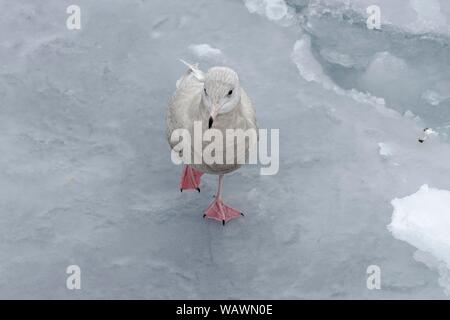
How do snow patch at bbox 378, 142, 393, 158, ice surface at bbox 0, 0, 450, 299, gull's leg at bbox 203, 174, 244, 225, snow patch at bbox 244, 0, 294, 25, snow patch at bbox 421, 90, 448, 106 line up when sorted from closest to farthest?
ice surface at bbox 0, 0, 450, 299 → gull's leg at bbox 203, 174, 244, 225 → snow patch at bbox 378, 142, 393, 158 → snow patch at bbox 421, 90, 448, 106 → snow patch at bbox 244, 0, 294, 25

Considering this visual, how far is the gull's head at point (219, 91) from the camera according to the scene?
446 cm

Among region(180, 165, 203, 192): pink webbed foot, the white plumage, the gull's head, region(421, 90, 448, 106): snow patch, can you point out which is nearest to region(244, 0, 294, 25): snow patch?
region(421, 90, 448, 106): snow patch

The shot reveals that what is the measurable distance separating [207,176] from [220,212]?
0.58 meters

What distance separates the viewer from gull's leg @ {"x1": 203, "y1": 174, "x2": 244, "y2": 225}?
540cm

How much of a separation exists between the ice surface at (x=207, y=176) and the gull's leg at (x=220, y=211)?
0.09 meters

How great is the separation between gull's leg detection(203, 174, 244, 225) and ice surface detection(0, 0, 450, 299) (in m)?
0.09

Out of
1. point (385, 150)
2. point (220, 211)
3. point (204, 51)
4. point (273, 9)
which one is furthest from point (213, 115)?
point (273, 9)

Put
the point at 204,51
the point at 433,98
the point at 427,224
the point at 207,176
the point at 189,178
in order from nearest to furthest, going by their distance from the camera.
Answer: the point at 427,224
the point at 189,178
the point at 207,176
the point at 433,98
the point at 204,51

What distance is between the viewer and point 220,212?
5402 millimetres

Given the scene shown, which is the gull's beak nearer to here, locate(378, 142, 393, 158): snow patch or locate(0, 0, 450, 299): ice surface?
locate(0, 0, 450, 299): ice surface

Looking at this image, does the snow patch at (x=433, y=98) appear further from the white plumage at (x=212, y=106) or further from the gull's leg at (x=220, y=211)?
the gull's leg at (x=220, y=211)

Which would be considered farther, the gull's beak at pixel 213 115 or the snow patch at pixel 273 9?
the snow patch at pixel 273 9

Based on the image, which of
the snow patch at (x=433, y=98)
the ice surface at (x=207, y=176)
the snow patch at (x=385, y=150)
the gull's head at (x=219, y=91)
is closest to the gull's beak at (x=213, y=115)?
the gull's head at (x=219, y=91)

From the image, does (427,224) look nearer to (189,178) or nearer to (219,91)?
(189,178)
